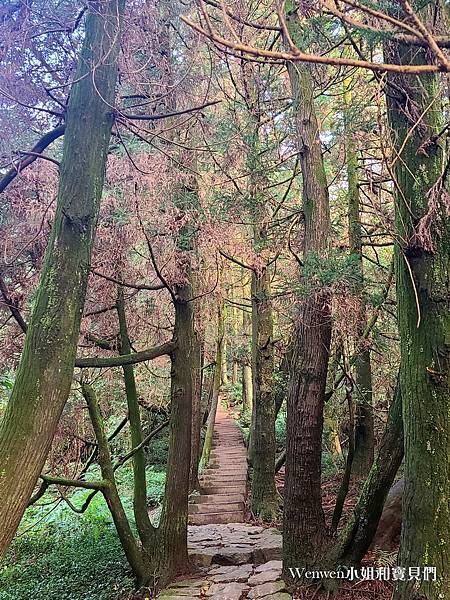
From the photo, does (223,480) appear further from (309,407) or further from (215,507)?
(309,407)

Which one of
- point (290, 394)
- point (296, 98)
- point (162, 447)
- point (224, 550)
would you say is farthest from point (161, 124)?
point (162, 447)

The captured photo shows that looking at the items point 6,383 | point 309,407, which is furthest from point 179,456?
point 6,383

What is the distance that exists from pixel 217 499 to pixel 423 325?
7009 mm

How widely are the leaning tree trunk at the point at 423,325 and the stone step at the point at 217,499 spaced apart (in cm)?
610

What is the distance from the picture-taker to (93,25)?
3.89 metres

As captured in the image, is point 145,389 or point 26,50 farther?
point 145,389

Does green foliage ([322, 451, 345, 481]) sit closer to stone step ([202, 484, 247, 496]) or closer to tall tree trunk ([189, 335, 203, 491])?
stone step ([202, 484, 247, 496])

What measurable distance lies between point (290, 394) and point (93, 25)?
3953mm

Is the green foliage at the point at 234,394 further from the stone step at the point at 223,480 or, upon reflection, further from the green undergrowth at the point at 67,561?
the green undergrowth at the point at 67,561

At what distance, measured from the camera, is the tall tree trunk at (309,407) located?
192 inches

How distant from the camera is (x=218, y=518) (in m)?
8.31

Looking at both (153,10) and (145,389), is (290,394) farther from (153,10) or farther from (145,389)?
(145,389)

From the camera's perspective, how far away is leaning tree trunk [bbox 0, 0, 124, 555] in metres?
3.04

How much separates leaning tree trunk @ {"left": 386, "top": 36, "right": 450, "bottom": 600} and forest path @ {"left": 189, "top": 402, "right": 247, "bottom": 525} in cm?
563
